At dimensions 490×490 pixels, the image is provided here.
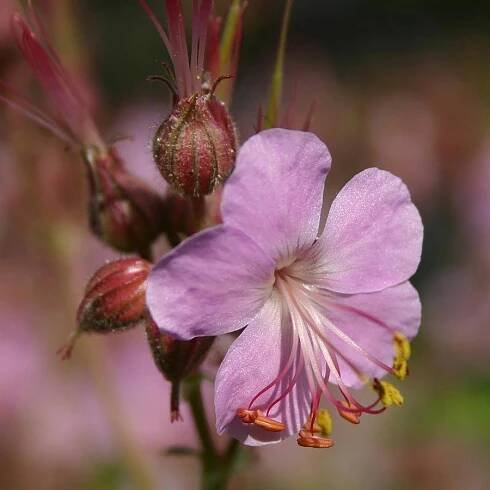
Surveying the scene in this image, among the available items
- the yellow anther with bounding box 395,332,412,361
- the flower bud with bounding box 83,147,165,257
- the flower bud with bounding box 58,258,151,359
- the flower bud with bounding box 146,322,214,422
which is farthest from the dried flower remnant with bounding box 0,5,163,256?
the yellow anther with bounding box 395,332,412,361

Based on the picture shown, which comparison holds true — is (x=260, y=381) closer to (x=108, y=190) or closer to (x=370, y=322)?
(x=370, y=322)

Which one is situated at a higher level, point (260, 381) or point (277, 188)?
point (277, 188)

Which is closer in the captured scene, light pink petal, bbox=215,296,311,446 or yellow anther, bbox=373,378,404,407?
light pink petal, bbox=215,296,311,446

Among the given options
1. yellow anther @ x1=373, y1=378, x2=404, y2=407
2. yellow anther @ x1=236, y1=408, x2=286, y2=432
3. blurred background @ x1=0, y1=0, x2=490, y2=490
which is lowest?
blurred background @ x1=0, y1=0, x2=490, y2=490

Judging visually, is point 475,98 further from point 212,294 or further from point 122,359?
point 212,294

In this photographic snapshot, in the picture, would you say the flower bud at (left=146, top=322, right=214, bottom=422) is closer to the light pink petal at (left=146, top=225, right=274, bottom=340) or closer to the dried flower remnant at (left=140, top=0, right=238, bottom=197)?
the light pink petal at (left=146, top=225, right=274, bottom=340)

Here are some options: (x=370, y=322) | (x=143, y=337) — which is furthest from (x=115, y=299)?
A: (x=143, y=337)
